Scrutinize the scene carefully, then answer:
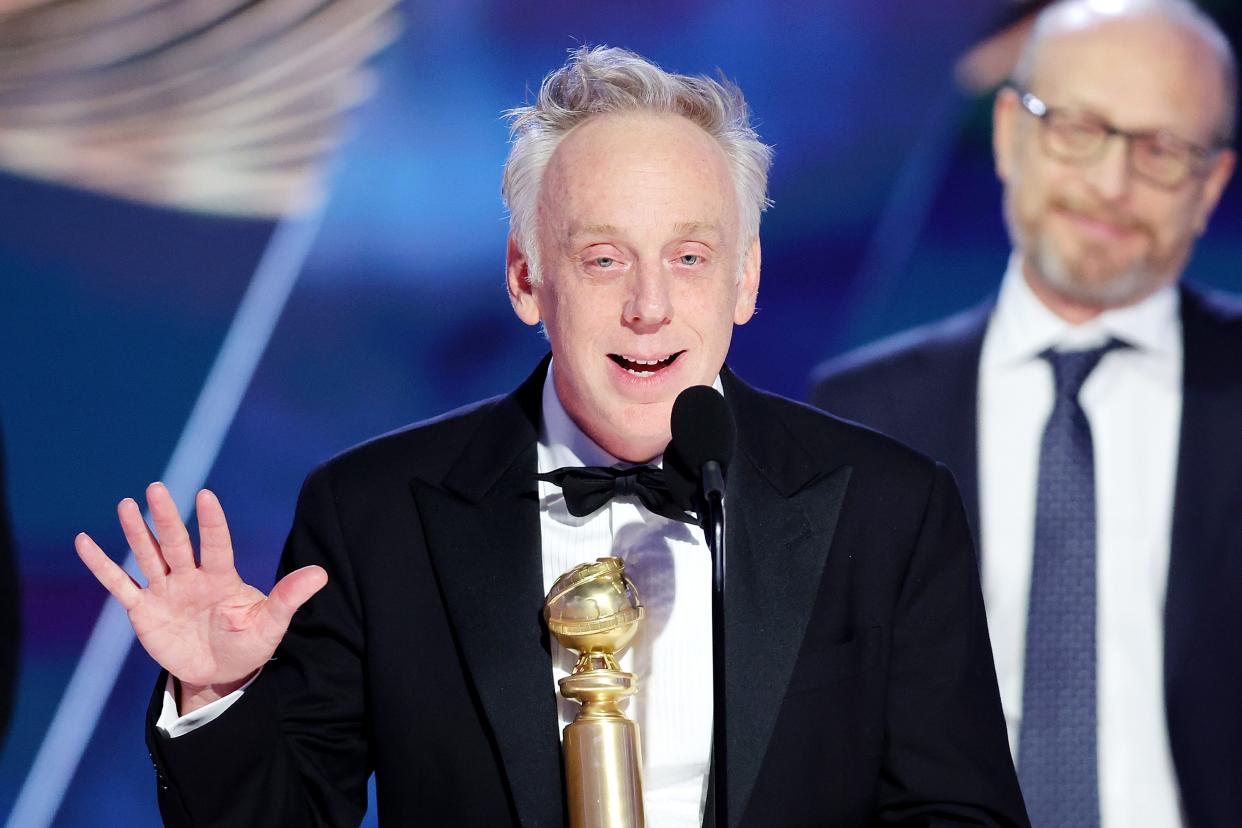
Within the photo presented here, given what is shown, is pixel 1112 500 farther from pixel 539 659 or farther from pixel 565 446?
pixel 539 659

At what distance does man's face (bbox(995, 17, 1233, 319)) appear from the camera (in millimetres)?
3381

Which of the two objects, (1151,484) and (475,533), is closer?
(475,533)

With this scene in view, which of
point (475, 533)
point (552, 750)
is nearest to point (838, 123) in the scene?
point (475, 533)

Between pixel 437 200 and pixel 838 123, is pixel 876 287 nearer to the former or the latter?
pixel 838 123

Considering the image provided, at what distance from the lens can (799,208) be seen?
3.46m

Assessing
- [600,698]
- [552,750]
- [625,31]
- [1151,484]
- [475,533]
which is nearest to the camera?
[600,698]

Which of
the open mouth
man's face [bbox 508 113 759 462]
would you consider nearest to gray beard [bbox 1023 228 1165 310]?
man's face [bbox 508 113 759 462]

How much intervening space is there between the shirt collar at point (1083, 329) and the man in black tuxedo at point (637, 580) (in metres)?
1.09

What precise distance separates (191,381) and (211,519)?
62.8 inches

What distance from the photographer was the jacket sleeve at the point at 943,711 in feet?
7.06

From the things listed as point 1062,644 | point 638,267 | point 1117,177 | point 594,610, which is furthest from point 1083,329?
point 594,610

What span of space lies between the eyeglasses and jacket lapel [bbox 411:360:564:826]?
5.34 ft

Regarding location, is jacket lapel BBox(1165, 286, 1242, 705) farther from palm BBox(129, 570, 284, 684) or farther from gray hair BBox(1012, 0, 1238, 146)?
palm BBox(129, 570, 284, 684)

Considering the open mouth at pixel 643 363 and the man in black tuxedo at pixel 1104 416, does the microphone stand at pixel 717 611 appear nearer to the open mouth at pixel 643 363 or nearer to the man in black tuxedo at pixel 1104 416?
the open mouth at pixel 643 363
